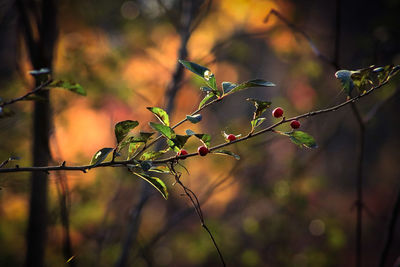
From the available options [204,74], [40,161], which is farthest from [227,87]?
[40,161]

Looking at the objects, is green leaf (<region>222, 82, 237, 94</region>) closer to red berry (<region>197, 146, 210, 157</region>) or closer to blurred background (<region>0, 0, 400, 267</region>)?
red berry (<region>197, 146, 210, 157</region>)

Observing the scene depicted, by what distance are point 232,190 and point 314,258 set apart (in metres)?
2.92

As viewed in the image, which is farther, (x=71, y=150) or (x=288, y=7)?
(x=288, y=7)

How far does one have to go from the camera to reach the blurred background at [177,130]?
1.32m

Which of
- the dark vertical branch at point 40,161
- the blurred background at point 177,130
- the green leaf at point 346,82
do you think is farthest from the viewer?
the blurred background at point 177,130

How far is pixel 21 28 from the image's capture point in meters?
1.07

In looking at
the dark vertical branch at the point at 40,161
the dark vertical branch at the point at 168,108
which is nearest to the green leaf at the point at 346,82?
the dark vertical branch at the point at 168,108

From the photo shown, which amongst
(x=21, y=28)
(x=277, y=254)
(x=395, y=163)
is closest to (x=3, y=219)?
(x=21, y=28)

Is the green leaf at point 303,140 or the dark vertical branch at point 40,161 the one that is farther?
the dark vertical branch at point 40,161

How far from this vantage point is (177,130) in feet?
9.27

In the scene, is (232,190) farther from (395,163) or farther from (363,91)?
(363,91)

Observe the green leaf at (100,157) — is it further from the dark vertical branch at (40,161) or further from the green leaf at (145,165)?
the dark vertical branch at (40,161)

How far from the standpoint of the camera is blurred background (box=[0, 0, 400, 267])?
1322mm

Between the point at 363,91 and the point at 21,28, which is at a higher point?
the point at 21,28
